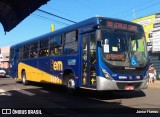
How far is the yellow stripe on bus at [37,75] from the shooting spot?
18.2 metres

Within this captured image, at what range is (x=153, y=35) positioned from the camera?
29.0m

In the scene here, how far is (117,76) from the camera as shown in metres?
13.8

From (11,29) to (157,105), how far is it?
676cm

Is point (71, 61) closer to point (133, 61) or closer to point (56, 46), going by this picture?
point (56, 46)

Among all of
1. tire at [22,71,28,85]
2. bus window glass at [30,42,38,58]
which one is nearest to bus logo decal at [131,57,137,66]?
bus window glass at [30,42,38,58]

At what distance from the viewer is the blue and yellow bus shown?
45.2ft

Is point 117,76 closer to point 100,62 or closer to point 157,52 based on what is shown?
point 100,62

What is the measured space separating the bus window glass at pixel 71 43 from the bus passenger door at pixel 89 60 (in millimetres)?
808

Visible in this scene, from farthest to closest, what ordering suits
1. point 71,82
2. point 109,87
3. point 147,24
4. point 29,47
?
point 147,24, point 29,47, point 71,82, point 109,87

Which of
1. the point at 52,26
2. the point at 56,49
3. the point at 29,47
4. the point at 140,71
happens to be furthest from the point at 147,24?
the point at 140,71

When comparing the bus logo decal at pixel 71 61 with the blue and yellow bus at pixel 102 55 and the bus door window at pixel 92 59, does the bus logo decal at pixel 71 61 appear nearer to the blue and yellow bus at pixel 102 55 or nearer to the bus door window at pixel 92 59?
the blue and yellow bus at pixel 102 55

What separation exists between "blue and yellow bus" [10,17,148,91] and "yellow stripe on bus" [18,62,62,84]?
350mm

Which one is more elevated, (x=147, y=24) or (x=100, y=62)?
(x=147, y=24)

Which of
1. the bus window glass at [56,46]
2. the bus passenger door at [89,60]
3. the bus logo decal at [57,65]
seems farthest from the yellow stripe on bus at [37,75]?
the bus passenger door at [89,60]
